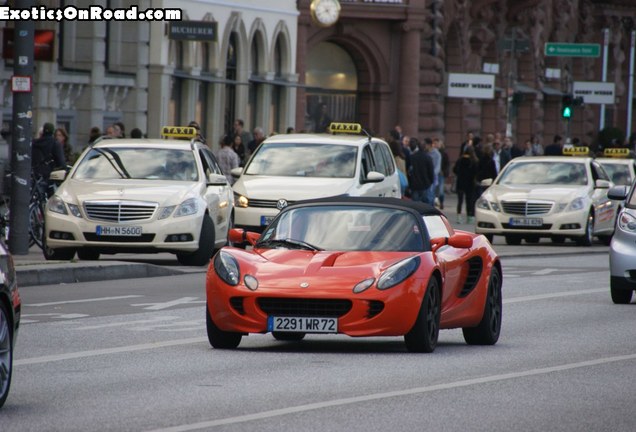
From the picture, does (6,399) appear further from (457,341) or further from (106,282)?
(106,282)

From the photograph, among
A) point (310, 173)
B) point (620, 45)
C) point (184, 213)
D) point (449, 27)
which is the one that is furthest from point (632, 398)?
point (620, 45)

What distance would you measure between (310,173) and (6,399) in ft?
55.5

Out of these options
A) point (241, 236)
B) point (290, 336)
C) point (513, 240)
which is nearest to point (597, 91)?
point (513, 240)

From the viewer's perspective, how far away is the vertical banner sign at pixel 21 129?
23766 mm

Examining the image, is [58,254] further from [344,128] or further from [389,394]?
[389,394]

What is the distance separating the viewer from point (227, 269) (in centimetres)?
1394

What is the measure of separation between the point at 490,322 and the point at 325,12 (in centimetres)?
3638

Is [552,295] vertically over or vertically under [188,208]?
under

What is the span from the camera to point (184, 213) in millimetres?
24125

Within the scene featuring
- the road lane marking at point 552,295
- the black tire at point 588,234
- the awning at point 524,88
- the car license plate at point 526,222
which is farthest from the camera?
the awning at point 524,88

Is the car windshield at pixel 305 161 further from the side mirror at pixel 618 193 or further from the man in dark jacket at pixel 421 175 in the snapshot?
the man in dark jacket at pixel 421 175

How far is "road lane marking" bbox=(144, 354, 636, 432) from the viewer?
10.0 m

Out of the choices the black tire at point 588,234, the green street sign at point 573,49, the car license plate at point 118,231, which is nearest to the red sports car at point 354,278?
the car license plate at point 118,231

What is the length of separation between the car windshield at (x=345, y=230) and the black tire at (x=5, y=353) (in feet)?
13.4
